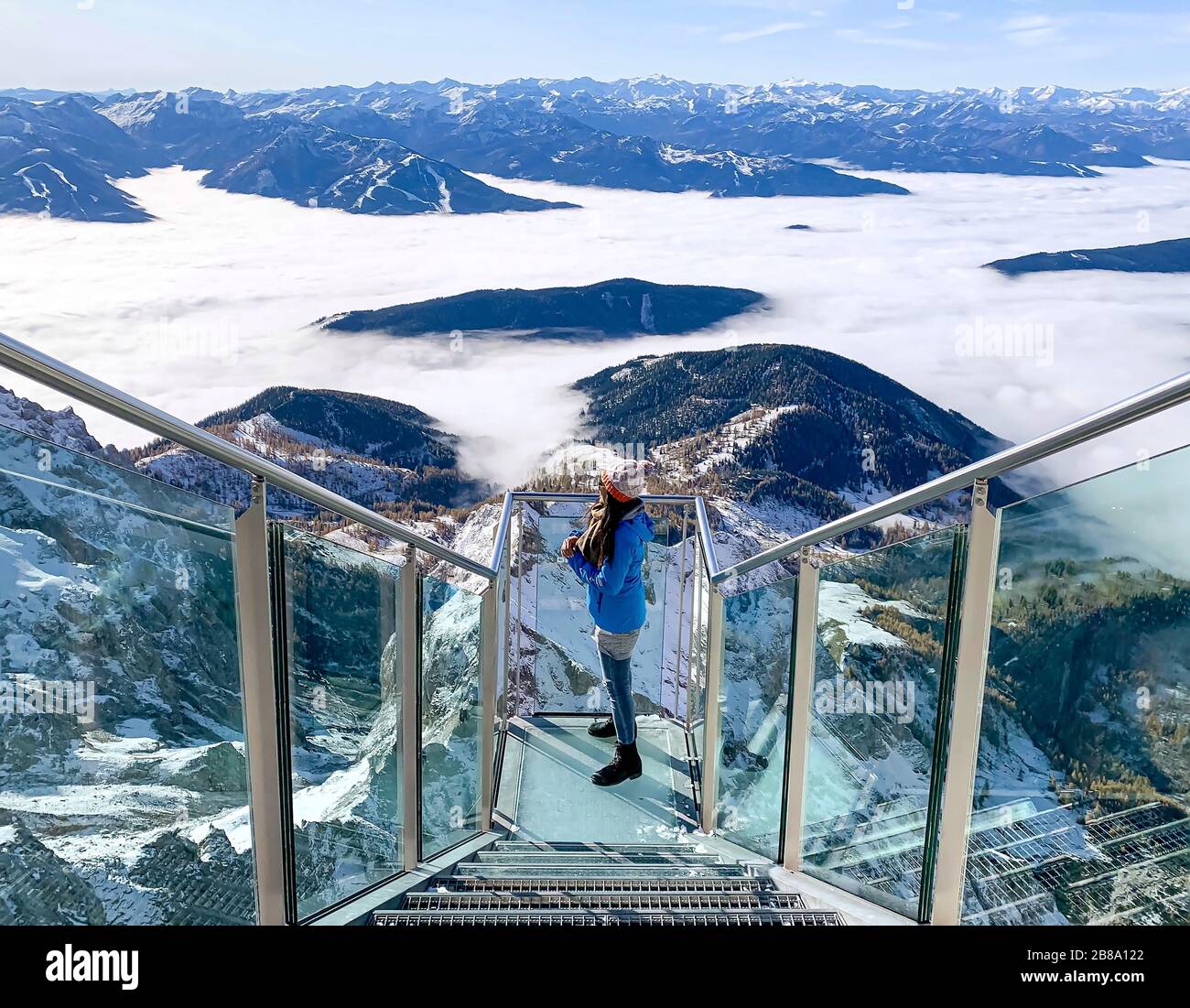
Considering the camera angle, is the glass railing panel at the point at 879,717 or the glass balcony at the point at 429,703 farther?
the glass railing panel at the point at 879,717

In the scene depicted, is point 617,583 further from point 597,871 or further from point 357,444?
point 357,444

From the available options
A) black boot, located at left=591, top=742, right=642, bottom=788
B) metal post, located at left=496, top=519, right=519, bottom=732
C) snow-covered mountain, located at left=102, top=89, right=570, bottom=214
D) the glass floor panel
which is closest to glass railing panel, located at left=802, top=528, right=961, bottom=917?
the glass floor panel

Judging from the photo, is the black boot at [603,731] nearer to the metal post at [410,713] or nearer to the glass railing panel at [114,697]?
the metal post at [410,713]

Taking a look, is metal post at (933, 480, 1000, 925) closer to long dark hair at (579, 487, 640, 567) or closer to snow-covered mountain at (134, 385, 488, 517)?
long dark hair at (579, 487, 640, 567)

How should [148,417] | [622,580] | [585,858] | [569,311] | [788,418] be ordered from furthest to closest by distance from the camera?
[569,311]
[788,418]
[622,580]
[585,858]
[148,417]

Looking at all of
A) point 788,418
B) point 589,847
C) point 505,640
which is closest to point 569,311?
point 788,418

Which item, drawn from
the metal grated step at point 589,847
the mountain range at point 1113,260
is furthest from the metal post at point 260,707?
the mountain range at point 1113,260
